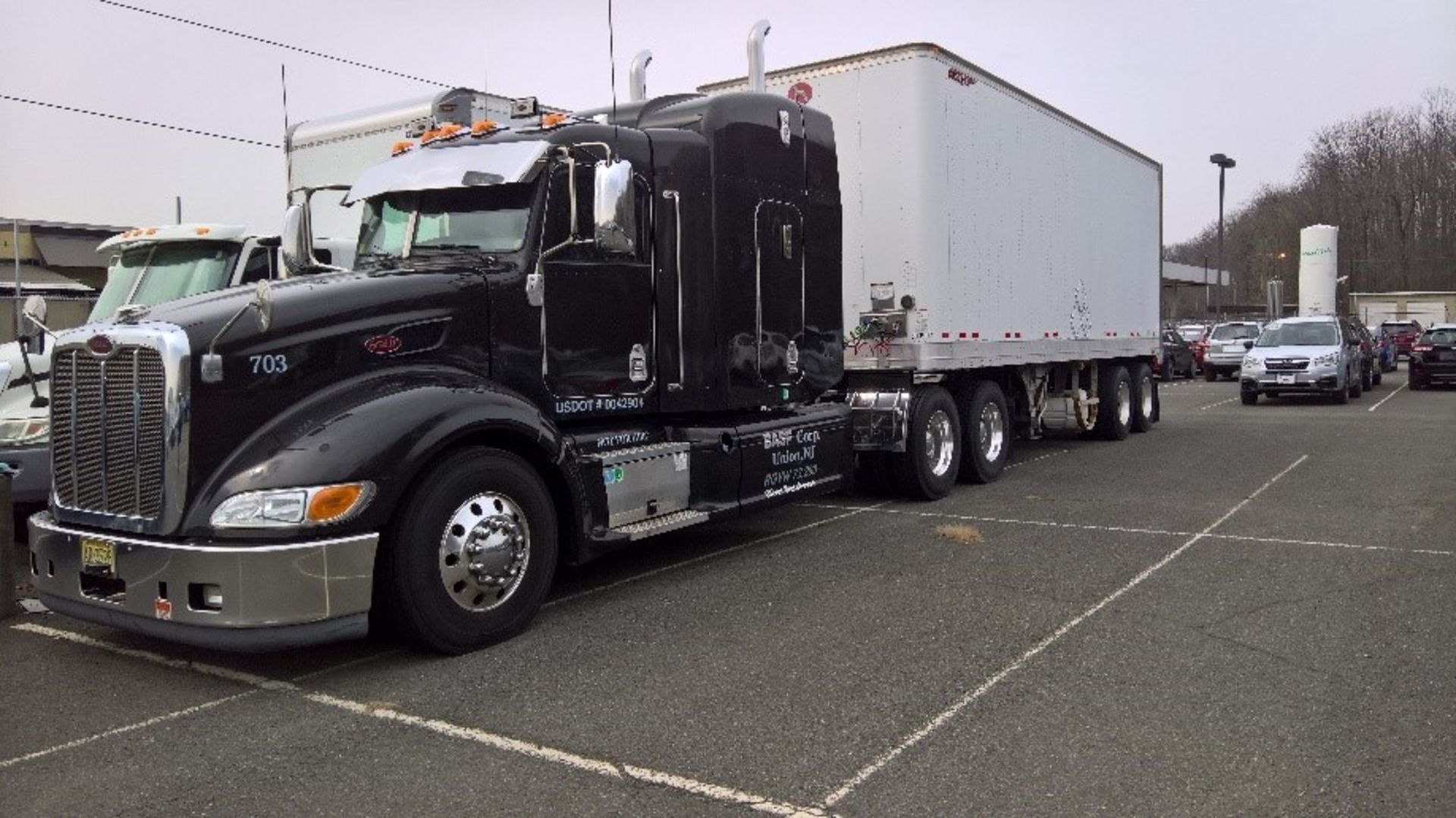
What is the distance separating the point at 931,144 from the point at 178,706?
7.45 metres

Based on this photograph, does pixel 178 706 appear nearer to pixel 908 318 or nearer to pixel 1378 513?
pixel 908 318

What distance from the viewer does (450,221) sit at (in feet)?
21.0

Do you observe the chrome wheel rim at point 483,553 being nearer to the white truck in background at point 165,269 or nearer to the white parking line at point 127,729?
the white parking line at point 127,729

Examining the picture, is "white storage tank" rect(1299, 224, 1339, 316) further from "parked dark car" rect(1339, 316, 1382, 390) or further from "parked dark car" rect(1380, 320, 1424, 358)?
"parked dark car" rect(1339, 316, 1382, 390)

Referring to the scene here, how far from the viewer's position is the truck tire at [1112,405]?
15.3 meters

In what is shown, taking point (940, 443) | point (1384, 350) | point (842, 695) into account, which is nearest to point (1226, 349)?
point (1384, 350)

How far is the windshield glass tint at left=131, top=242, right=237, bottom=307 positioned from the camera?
32.5 feet

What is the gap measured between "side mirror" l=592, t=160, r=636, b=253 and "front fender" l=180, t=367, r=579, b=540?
44.5 inches

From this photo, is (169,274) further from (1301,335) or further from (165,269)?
(1301,335)

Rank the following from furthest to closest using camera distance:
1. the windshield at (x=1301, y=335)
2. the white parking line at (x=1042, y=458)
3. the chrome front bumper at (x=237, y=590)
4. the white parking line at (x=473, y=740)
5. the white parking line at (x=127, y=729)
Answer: the windshield at (x=1301, y=335), the white parking line at (x=1042, y=458), the chrome front bumper at (x=237, y=590), the white parking line at (x=127, y=729), the white parking line at (x=473, y=740)

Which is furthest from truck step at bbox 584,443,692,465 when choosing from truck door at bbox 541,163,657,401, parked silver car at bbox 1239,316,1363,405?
parked silver car at bbox 1239,316,1363,405

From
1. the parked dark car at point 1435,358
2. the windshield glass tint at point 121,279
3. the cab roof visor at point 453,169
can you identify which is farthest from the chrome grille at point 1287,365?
the windshield glass tint at point 121,279

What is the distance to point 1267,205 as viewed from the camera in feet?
274

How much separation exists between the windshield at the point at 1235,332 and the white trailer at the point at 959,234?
73.3 ft
